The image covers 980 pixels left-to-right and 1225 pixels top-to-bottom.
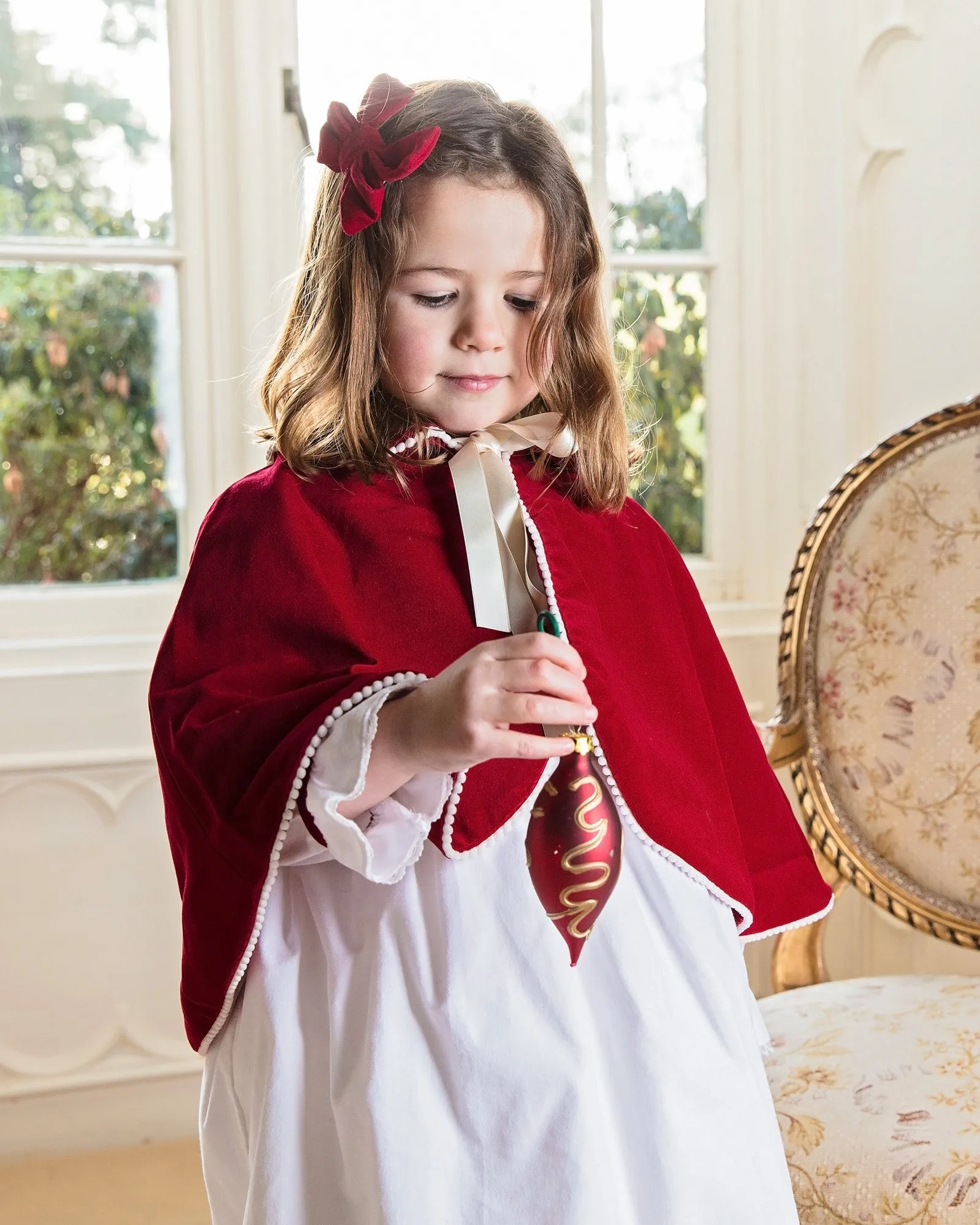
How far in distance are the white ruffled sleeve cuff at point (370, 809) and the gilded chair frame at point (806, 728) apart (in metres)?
0.68

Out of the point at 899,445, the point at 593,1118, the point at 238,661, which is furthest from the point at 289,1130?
the point at 899,445

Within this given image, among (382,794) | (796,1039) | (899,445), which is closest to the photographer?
(382,794)

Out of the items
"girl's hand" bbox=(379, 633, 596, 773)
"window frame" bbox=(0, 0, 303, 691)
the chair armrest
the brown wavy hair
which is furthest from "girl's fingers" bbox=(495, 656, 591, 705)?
"window frame" bbox=(0, 0, 303, 691)

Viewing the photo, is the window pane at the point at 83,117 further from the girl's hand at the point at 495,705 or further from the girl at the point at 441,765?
the girl's hand at the point at 495,705

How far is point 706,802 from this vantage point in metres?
0.94

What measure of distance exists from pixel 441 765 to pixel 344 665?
0.13 meters

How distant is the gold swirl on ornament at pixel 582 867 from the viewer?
82 centimetres

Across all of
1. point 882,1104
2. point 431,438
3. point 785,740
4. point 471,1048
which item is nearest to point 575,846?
point 471,1048

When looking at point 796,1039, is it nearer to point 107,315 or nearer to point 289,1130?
point 289,1130

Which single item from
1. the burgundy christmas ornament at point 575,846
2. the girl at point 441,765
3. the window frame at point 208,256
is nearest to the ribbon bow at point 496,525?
the girl at point 441,765

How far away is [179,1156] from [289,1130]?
1174 millimetres

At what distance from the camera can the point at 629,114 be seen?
1930 mm

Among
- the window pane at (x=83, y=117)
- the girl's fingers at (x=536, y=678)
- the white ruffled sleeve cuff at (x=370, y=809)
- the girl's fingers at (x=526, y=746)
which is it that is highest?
the window pane at (x=83, y=117)

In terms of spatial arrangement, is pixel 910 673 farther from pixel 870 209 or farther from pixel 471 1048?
pixel 870 209
